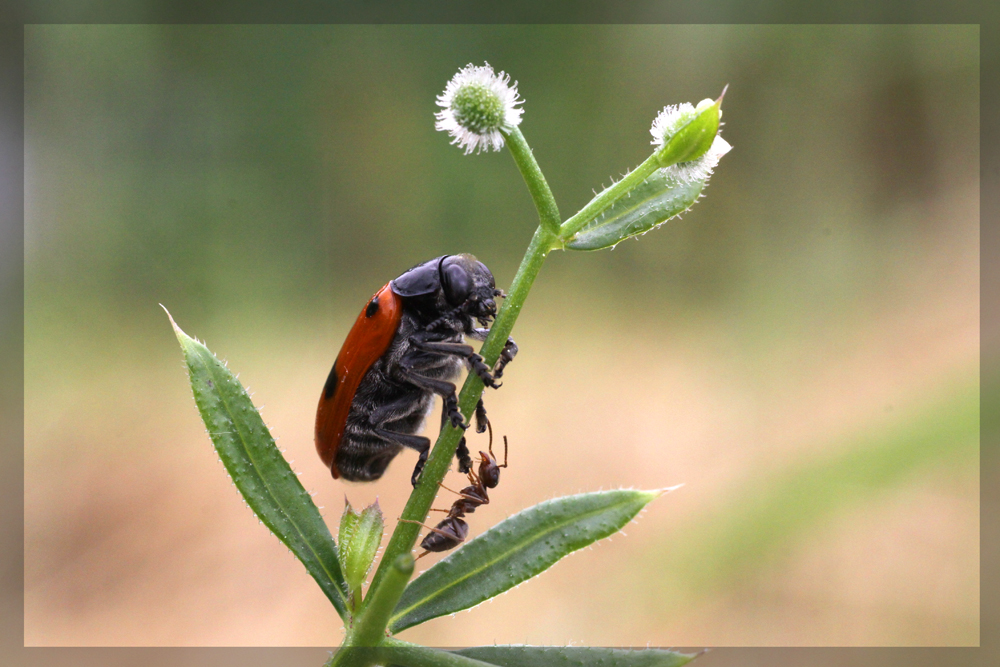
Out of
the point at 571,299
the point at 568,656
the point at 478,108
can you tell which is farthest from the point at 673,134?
the point at 571,299

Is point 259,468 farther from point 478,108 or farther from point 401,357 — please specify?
point 478,108

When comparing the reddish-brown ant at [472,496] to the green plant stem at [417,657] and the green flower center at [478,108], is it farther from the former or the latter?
the green flower center at [478,108]

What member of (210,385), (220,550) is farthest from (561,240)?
(220,550)

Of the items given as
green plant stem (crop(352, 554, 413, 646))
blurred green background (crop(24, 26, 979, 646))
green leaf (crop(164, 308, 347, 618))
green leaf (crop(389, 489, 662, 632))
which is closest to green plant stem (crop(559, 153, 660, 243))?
green leaf (crop(389, 489, 662, 632))

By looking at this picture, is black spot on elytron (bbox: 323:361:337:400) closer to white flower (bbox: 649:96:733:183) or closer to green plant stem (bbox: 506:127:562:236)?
green plant stem (bbox: 506:127:562:236)

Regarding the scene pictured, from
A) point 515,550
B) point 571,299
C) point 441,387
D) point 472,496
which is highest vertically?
point 571,299

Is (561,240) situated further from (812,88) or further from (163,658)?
(812,88)

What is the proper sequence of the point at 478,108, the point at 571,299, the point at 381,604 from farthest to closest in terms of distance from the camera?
the point at 571,299 → the point at 478,108 → the point at 381,604
